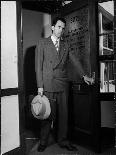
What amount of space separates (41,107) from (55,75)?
0.54 metres

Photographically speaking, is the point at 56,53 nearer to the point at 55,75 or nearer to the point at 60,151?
the point at 55,75

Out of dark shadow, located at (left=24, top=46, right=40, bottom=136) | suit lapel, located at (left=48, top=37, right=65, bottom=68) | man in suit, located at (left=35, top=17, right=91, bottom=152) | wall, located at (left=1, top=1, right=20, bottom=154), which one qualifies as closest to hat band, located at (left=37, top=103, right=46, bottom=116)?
man in suit, located at (left=35, top=17, right=91, bottom=152)

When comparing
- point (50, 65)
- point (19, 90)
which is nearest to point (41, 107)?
point (19, 90)

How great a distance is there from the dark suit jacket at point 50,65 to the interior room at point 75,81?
305 millimetres

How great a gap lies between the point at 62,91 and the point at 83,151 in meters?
0.87

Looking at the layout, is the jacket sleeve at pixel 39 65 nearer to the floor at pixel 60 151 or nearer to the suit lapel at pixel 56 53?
the suit lapel at pixel 56 53

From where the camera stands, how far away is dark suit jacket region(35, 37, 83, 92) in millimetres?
3305

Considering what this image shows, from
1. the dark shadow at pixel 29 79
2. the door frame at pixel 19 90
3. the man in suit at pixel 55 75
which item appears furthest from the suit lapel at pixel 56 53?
the dark shadow at pixel 29 79

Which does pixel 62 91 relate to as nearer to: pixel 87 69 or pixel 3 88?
pixel 87 69

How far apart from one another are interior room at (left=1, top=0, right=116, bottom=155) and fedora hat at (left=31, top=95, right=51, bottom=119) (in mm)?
140

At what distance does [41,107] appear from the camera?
119 inches

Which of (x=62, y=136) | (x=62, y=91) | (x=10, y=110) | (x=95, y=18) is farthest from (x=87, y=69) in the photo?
(x=10, y=110)

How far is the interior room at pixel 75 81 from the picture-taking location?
9.58 ft

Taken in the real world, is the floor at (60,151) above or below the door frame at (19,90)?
below
